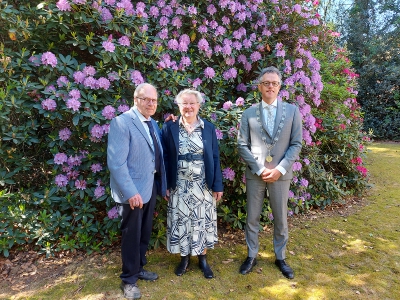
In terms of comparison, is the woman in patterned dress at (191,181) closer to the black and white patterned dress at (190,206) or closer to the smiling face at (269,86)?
the black and white patterned dress at (190,206)

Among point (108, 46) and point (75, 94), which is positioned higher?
point (108, 46)

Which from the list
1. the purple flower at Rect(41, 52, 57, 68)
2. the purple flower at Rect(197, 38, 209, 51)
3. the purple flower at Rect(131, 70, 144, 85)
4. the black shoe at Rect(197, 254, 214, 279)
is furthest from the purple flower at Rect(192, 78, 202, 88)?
the black shoe at Rect(197, 254, 214, 279)

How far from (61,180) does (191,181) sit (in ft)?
4.30

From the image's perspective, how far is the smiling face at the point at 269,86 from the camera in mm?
2479

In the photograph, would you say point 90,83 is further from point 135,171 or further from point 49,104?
point 135,171

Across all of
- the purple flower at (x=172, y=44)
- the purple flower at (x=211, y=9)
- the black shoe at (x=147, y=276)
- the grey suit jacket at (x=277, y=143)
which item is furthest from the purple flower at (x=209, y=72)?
the black shoe at (x=147, y=276)

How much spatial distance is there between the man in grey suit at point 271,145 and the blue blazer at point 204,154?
10.8 inches

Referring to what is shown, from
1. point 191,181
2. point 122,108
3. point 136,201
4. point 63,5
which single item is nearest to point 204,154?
point 191,181

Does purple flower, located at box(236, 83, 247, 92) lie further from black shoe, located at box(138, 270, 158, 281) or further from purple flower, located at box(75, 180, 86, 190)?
black shoe, located at box(138, 270, 158, 281)

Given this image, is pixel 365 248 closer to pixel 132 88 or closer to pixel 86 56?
pixel 132 88

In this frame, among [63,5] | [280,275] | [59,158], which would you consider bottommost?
[280,275]

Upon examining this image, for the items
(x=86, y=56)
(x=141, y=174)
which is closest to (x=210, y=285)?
(x=141, y=174)

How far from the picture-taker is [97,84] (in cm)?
278

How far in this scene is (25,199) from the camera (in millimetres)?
3021
